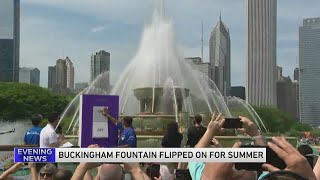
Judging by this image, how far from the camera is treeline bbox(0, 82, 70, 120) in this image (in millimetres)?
77250

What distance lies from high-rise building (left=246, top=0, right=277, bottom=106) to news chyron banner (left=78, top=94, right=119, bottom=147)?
159 metres

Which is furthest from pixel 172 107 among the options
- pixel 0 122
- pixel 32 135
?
pixel 0 122

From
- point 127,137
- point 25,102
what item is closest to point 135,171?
point 127,137

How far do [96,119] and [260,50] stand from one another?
165 metres

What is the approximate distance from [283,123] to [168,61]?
66.1 m

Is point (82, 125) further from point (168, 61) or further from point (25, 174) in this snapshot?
point (168, 61)

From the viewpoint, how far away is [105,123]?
9.29 m

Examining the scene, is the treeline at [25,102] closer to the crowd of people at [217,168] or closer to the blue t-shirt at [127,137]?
the blue t-shirt at [127,137]

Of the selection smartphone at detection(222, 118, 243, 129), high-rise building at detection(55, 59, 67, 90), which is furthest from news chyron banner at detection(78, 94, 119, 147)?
high-rise building at detection(55, 59, 67, 90)

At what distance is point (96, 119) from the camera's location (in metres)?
9.27

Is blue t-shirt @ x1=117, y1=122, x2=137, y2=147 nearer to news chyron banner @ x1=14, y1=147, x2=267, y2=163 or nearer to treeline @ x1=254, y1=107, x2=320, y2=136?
news chyron banner @ x1=14, y1=147, x2=267, y2=163

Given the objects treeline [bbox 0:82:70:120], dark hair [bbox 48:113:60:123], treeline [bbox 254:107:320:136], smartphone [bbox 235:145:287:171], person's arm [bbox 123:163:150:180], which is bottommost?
treeline [bbox 254:107:320:136]

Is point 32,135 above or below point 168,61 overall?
below

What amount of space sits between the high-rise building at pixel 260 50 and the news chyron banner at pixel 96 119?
159 meters
